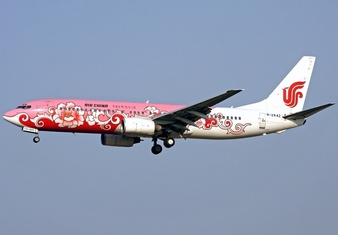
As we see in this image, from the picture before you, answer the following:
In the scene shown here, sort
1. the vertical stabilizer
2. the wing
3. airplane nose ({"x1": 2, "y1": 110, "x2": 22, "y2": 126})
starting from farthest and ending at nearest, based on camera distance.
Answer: the vertical stabilizer, airplane nose ({"x1": 2, "y1": 110, "x2": 22, "y2": 126}), the wing

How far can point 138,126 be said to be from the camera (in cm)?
5597

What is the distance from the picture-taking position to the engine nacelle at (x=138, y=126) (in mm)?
55719

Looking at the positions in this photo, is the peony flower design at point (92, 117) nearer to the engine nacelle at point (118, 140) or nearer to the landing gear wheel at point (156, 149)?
the engine nacelle at point (118, 140)

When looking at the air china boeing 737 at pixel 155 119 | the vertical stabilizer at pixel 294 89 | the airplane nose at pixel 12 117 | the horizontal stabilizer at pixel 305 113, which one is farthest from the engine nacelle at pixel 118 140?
the horizontal stabilizer at pixel 305 113

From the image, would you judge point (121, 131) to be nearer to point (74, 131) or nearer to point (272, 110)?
point (74, 131)

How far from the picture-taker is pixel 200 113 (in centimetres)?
5609

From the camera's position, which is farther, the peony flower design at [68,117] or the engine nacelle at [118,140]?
the engine nacelle at [118,140]

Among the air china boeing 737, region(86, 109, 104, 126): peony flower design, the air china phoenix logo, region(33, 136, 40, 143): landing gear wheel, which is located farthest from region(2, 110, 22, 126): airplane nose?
the air china phoenix logo

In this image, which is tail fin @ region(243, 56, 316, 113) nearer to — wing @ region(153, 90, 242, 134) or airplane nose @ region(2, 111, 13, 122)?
wing @ region(153, 90, 242, 134)

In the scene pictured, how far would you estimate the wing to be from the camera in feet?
181

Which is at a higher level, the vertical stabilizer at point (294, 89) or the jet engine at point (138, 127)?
the vertical stabilizer at point (294, 89)

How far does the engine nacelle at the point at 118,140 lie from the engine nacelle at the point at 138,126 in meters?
4.48

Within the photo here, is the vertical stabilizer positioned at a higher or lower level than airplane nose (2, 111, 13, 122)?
higher

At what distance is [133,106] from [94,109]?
313 centimetres
